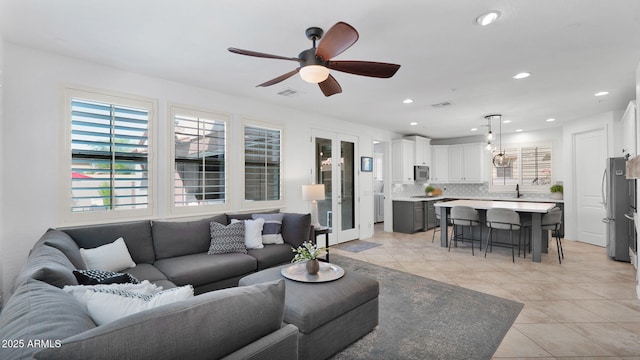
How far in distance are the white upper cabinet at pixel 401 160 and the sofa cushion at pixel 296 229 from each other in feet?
12.8

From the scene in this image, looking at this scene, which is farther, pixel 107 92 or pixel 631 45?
pixel 107 92

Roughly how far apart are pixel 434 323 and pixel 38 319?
2.71m

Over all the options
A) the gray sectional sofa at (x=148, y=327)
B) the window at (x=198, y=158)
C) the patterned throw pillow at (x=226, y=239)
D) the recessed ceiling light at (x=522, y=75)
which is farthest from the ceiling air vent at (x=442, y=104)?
the gray sectional sofa at (x=148, y=327)

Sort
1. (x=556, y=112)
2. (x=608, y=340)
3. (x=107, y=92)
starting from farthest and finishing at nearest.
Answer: (x=556, y=112) → (x=107, y=92) → (x=608, y=340)

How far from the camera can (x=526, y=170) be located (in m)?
7.26

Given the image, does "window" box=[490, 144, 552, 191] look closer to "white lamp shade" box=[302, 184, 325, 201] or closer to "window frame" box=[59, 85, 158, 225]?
"white lamp shade" box=[302, 184, 325, 201]

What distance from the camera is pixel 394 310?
114 inches

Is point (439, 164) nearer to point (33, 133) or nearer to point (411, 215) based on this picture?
point (411, 215)

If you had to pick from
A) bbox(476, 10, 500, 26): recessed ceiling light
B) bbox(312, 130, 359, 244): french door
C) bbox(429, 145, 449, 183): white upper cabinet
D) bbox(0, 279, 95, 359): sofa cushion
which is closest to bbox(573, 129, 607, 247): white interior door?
bbox(429, 145, 449, 183): white upper cabinet

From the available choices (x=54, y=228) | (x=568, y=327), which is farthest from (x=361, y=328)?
(x=54, y=228)

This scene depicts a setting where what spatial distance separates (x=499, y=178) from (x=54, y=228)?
8783mm

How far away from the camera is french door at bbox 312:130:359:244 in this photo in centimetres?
559

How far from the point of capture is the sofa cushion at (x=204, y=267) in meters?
2.74

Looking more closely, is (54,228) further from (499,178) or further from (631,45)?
(499,178)
